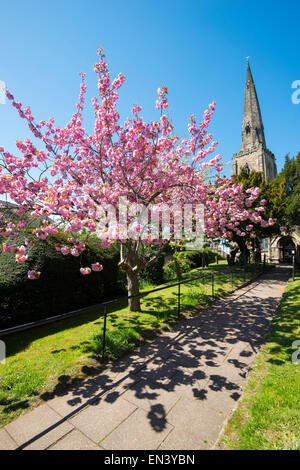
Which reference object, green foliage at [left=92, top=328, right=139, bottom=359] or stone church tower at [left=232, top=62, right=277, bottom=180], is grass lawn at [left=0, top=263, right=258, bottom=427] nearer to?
green foliage at [left=92, top=328, right=139, bottom=359]

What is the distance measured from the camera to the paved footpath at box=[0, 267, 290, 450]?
2346 millimetres

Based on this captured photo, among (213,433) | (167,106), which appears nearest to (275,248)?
(167,106)

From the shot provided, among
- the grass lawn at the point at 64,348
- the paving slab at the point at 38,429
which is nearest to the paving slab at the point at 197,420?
the paving slab at the point at 38,429

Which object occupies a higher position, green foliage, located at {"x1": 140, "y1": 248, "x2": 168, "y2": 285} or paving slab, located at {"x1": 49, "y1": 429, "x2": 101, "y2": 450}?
green foliage, located at {"x1": 140, "y1": 248, "x2": 168, "y2": 285}

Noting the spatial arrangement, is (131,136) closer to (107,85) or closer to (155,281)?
Answer: (107,85)

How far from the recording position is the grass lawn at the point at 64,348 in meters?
3.19

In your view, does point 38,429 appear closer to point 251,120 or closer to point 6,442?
point 6,442

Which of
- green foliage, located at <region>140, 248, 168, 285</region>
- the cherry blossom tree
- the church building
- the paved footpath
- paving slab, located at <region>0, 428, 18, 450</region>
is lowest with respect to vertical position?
the paved footpath

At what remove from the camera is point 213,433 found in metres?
2.42

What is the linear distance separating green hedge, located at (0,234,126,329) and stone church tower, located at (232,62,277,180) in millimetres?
45913

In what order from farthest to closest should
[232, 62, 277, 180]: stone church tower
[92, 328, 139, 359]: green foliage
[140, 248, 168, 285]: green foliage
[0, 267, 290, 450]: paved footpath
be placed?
[232, 62, 277, 180]: stone church tower < [140, 248, 168, 285]: green foliage < [92, 328, 139, 359]: green foliage < [0, 267, 290, 450]: paved footpath

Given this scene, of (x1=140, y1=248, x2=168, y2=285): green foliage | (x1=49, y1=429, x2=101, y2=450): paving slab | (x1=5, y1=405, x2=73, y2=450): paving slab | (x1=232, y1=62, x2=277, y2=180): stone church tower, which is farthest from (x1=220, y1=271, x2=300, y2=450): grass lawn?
(x1=232, y1=62, x2=277, y2=180): stone church tower

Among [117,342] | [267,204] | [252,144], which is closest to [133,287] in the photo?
[117,342]

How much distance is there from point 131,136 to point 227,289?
8649mm
